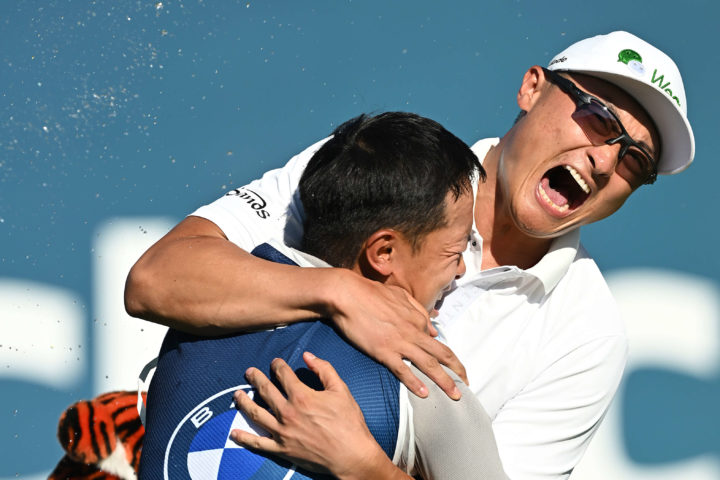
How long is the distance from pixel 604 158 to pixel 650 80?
22 cm

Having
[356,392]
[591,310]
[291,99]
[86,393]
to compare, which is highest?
[291,99]

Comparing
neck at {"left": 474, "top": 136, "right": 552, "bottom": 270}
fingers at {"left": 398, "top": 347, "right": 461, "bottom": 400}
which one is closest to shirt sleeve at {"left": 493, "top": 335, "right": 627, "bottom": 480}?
neck at {"left": 474, "top": 136, "right": 552, "bottom": 270}

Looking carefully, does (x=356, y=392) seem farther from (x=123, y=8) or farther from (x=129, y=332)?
(x=123, y=8)

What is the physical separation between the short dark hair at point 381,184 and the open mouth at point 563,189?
62 centimetres

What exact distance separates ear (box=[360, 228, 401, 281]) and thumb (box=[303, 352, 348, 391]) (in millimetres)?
311

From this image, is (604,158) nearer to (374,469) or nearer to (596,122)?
(596,122)

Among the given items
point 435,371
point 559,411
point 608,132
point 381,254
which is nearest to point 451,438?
point 435,371

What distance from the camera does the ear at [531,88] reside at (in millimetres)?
2332

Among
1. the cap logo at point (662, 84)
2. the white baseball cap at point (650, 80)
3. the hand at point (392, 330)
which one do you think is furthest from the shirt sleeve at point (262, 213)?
the cap logo at point (662, 84)

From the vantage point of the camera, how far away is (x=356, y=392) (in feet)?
4.46

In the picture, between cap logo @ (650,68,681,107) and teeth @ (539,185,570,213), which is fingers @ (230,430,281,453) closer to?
teeth @ (539,185,570,213)

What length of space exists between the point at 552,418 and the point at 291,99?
1491 mm

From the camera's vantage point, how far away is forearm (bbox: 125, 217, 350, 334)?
4.98 ft

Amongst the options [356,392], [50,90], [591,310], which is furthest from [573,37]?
[356,392]
